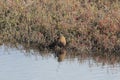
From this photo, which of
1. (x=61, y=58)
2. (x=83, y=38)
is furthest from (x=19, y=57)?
(x=83, y=38)

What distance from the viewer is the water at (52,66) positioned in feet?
44.4

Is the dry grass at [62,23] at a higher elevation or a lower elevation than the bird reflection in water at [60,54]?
higher

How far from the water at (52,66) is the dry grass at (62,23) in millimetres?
766

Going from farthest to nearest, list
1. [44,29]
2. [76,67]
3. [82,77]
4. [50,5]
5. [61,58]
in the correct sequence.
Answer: [50,5] < [44,29] < [61,58] < [76,67] < [82,77]

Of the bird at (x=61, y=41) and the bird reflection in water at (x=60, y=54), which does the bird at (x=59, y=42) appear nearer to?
the bird at (x=61, y=41)

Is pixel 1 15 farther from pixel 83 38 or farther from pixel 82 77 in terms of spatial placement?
pixel 82 77

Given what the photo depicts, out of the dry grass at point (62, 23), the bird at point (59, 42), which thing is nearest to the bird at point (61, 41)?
the bird at point (59, 42)

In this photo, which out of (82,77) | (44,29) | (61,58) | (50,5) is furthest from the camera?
(50,5)

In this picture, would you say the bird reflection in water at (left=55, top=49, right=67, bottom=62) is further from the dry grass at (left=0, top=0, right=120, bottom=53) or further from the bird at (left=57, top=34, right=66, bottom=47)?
the dry grass at (left=0, top=0, right=120, bottom=53)

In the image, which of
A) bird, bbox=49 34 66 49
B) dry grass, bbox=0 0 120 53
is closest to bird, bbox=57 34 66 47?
bird, bbox=49 34 66 49

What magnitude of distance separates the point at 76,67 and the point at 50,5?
14.7ft

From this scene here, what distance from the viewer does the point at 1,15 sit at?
1781 cm

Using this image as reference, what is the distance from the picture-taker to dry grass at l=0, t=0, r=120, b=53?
16.4 metres

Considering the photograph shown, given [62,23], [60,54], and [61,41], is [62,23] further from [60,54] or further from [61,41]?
[60,54]
